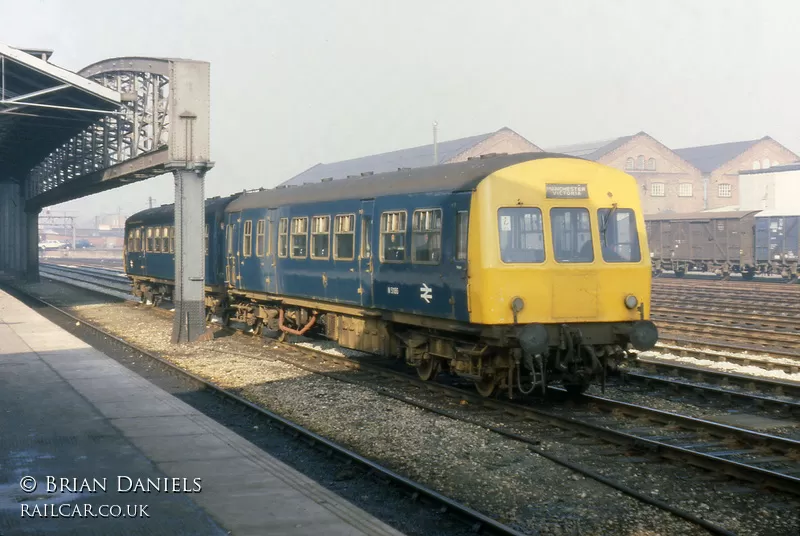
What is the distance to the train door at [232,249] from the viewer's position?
21.1m

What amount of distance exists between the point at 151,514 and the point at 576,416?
636cm

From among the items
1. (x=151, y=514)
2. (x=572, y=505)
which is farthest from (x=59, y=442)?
(x=572, y=505)

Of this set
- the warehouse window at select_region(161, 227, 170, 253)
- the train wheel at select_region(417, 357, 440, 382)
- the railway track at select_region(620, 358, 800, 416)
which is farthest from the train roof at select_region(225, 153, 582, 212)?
the warehouse window at select_region(161, 227, 170, 253)

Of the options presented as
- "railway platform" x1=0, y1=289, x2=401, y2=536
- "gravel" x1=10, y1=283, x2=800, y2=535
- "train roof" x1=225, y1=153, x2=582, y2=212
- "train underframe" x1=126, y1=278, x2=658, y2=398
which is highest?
"train roof" x1=225, y1=153, x2=582, y2=212

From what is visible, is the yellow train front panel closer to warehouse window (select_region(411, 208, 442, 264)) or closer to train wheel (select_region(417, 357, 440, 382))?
warehouse window (select_region(411, 208, 442, 264))

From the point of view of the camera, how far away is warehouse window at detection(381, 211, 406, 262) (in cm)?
1359

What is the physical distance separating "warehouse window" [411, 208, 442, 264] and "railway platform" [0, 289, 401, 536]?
3941 millimetres

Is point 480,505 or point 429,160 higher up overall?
point 429,160

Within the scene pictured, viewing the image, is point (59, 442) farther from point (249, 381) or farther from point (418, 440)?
point (249, 381)

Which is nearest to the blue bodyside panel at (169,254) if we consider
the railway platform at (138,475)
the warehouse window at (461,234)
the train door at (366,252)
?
the train door at (366,252)

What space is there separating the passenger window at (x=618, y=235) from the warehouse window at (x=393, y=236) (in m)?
3.06

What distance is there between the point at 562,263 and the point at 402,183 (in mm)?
3250

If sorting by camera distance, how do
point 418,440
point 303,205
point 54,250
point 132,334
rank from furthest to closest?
1. point 54,250
2. point 132,334
3. point 303,205
4. point 418,440

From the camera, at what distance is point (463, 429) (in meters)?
10.8
